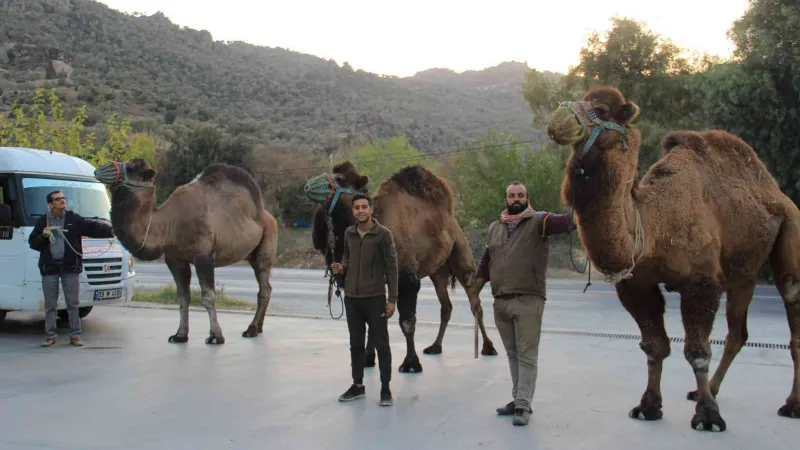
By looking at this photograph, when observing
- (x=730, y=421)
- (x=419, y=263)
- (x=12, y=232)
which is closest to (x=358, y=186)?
(x=419, y=263)

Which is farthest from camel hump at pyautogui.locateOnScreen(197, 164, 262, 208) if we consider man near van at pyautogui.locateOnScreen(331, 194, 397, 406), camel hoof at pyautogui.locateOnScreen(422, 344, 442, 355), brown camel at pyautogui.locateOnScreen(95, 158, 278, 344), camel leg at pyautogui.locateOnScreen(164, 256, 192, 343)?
man near van at pyautogui.locateOnScreen(331, 194, 397, 406)

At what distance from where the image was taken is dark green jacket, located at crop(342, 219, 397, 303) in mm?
6652

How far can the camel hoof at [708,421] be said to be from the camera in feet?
18.5

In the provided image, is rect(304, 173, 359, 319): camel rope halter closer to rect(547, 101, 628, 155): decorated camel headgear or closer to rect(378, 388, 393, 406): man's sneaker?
rect(378, 388, 393, 406): man's sneaker

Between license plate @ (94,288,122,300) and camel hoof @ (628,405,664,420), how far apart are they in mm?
8090

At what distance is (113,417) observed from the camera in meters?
6.10

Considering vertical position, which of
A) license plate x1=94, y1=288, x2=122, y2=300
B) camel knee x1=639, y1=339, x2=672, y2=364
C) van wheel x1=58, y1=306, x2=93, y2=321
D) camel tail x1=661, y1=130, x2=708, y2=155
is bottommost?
van wheel x1=58, y1=306, x2=93, y2=321

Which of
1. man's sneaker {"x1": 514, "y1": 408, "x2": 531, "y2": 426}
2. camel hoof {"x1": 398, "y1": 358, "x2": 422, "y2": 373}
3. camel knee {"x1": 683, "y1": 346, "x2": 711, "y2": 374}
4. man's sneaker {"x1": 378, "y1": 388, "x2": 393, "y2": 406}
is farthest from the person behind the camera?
camel hoof {"x1": 398, "y1": 358, "x2": 422, "y2": 373}

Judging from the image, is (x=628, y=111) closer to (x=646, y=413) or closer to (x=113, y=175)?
(x=646, y=413)

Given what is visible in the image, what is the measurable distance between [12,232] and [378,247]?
677 centimetres

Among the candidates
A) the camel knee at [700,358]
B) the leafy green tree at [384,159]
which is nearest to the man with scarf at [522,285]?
the camel knee at [700,358]

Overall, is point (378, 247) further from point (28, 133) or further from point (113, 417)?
point (28, 133)

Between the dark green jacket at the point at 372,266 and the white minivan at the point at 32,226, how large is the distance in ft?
19.1

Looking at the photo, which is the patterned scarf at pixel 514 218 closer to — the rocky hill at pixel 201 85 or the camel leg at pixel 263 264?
the camel leg at pixel 263 264
